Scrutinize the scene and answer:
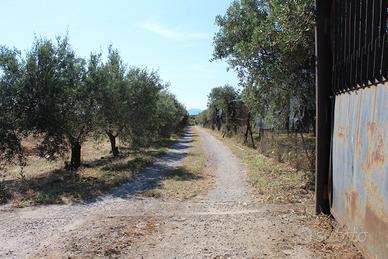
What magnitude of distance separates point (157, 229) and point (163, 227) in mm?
158

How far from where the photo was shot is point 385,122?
14.1 feet

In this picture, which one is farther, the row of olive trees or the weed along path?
the row of olive trees

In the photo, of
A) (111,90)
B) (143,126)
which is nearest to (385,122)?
(111,90)

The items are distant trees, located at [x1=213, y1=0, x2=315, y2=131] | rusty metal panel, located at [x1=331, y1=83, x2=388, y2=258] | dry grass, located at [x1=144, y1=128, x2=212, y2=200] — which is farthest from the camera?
dry grass, located at [x1=144, y1=128, x2=212, y2=200]

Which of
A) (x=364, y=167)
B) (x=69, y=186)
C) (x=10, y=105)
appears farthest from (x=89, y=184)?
(x=364, y=167)

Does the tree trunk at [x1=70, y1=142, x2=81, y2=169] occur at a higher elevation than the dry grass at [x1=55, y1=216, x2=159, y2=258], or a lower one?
higher

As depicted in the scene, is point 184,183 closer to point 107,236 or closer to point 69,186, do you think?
point 69,186

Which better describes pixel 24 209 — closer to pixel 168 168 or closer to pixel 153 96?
pixel 168 168

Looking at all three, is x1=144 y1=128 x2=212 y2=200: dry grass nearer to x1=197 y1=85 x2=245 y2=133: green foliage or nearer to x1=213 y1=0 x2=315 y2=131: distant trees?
x1=213 y1=0 x2=315 y2=131: distant trees

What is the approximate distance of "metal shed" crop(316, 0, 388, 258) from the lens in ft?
14.7

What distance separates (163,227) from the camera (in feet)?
22.9

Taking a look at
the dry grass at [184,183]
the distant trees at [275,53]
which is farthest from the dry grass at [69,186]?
the distant trees at [275,53]

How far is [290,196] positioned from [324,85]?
3.26 meters

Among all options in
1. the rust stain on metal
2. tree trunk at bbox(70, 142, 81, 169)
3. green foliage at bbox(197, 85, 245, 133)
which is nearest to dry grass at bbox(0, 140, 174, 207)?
tree trunk at bbox(70, 142, 81, 169)
